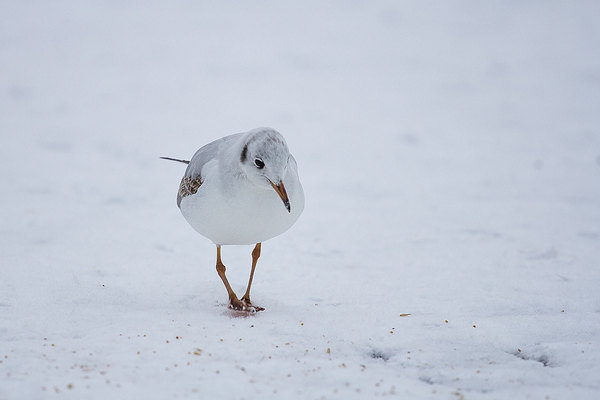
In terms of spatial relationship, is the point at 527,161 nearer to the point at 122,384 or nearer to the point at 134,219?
the point at 134,219

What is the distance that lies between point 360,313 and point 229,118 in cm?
724

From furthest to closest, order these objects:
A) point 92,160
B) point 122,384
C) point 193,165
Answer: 1. point 92,160
2. point 193,165
3. point 122,384

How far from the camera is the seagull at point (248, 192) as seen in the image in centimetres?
384

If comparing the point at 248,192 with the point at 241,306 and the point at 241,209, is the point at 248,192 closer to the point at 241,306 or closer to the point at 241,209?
the point at 241,209

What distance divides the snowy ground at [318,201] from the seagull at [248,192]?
610 millimetres

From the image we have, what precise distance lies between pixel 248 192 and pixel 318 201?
3.95m

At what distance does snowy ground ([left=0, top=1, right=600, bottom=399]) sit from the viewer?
3.46m

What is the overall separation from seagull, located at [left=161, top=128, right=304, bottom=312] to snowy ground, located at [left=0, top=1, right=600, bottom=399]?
24.0 inches

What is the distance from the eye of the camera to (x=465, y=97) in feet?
39.0

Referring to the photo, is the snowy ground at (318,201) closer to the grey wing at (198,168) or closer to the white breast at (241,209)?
the white breast at (241,209)

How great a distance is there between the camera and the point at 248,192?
3.93 meters

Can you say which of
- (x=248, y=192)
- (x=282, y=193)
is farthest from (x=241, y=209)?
(x=282, y=193)

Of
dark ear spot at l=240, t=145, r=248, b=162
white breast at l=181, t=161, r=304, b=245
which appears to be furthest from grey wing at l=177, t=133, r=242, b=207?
dark ear spot at l=240, t=145, r=248, b=162

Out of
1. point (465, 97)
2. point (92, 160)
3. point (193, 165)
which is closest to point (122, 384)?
point (193, 165)
